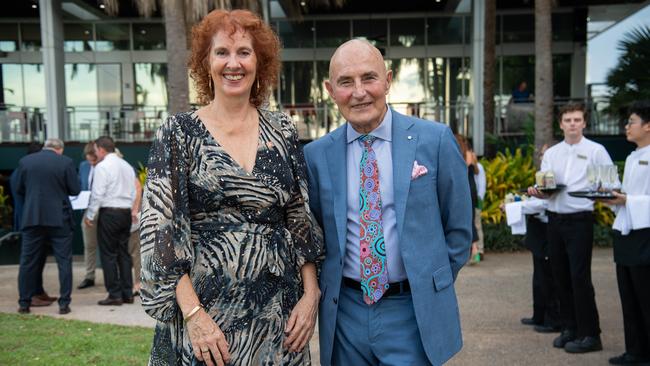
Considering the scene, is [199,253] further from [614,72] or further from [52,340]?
[614,72]

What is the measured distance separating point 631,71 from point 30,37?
20.7 meters

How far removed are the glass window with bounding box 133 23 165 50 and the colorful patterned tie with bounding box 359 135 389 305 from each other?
22818 millimetres

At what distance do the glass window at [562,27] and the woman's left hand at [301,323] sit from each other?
23001 mm

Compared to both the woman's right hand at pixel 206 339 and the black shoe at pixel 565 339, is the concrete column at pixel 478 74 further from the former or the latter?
the woman's right hand at pixel 206 339

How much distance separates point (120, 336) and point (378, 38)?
1906 centimetres

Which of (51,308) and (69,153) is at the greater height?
(69,153)

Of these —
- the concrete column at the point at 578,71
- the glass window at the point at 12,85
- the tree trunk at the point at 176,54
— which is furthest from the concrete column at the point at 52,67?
the concrete column at the point at 578,71

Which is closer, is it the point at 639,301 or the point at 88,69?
the point at 639,301

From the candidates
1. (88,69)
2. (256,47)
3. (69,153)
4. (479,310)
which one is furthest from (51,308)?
(88,69)

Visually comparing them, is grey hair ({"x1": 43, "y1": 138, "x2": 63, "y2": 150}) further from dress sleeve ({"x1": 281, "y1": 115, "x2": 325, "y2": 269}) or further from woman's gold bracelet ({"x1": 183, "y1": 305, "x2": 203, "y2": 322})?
woman's gold bracelet ({"x1": 183, "y1": 305, "x2": 203, "y2": 322})

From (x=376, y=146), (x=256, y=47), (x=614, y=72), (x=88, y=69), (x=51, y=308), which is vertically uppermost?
(x=88, y=69)

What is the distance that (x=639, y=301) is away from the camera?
17.2 feet

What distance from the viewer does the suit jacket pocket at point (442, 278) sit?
2.78 m

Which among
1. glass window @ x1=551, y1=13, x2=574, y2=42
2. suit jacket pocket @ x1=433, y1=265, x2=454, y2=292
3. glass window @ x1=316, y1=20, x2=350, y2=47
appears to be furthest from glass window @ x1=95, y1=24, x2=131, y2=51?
suit jacket pocket @ x1=433, y1=265, x2=454, y2=292
